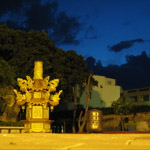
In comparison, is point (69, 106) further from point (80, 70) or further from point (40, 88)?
point (40, 88)

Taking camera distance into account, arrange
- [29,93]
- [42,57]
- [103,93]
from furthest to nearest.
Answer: [103,93] < [42,57] < [29,93]

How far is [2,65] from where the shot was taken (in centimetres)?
3284

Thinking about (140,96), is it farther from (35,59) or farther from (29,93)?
(29,93)

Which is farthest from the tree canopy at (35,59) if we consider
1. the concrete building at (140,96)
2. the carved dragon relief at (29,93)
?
the concrete building at (140,96)

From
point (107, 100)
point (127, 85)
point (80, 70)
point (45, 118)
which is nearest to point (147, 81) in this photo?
point (127, 85)

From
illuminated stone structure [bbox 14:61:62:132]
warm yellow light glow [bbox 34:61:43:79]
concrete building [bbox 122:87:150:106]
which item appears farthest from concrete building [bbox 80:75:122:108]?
illuminated stone structure [bbox 14:61:62:132]

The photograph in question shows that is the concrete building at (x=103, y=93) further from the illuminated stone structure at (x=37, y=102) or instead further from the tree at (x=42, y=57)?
the illuminated stone structure at (x=37, y=102)

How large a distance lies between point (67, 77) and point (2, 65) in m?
9.32

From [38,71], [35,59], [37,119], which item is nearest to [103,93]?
[35,59]

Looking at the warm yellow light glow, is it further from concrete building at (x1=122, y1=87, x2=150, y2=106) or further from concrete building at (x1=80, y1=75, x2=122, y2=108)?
concrete building at (x1=122, y1=87, x2=150, y2=106)

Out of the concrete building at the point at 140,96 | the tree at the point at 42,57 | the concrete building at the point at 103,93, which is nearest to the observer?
the tree at the point at 42,57

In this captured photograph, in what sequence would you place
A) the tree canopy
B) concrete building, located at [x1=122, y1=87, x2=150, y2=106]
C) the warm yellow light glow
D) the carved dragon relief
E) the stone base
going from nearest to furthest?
the stone base < the carved dragon relief < the warm yellow light glow < the tree canopy < concrete building, located at [x1=122, y1=87, x2=150, y2=106]

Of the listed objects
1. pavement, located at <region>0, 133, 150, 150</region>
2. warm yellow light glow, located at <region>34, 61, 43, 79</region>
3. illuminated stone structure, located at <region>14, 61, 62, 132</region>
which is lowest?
pavement, located at <region>0, 133, 150, 150</region>

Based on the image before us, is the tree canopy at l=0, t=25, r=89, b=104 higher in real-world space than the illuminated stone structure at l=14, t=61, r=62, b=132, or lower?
higher
